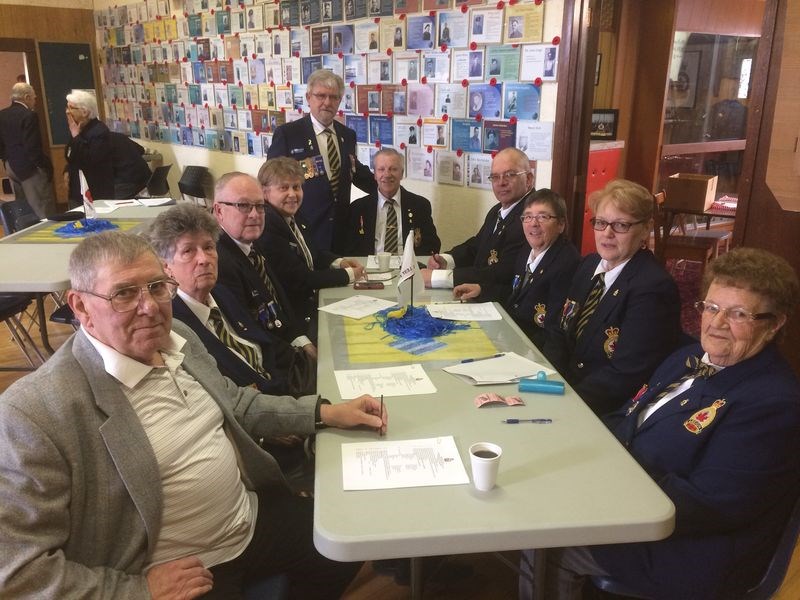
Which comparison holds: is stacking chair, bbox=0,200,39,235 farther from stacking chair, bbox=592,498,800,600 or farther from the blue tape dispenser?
stacking chair, bbox=592,498,800,600

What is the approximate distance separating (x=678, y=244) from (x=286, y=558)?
4267mm

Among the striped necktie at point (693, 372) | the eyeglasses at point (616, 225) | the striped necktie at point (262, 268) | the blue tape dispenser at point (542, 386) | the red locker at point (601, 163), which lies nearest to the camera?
the striped necktie at point (693, 372)

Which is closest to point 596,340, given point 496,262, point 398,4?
point 496,262

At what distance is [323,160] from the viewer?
407 cm

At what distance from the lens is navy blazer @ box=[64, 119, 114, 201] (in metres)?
4.80

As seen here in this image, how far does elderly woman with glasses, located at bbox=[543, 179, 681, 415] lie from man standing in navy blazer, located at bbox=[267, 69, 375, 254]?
192cm

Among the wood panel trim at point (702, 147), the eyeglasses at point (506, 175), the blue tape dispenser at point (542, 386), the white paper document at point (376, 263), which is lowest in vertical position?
the white paper document at point (376, 263)

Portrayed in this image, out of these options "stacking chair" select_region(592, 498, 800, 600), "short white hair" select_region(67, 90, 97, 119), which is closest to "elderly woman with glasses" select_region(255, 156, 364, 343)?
"stacking chair" select_region(592, 498, 800, 600)

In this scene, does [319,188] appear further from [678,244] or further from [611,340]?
[678,244]

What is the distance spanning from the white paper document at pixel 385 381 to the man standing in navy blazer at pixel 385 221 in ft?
6.20

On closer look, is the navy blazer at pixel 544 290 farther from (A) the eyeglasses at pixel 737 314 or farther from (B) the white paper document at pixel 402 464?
(B) the white paper document at pixel 402 464

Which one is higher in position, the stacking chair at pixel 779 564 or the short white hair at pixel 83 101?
the short white hair at pixel 83 101

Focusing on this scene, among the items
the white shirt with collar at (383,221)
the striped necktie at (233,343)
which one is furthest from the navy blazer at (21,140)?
the striped necktie at (233,343)

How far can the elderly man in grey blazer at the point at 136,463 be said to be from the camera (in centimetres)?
119
